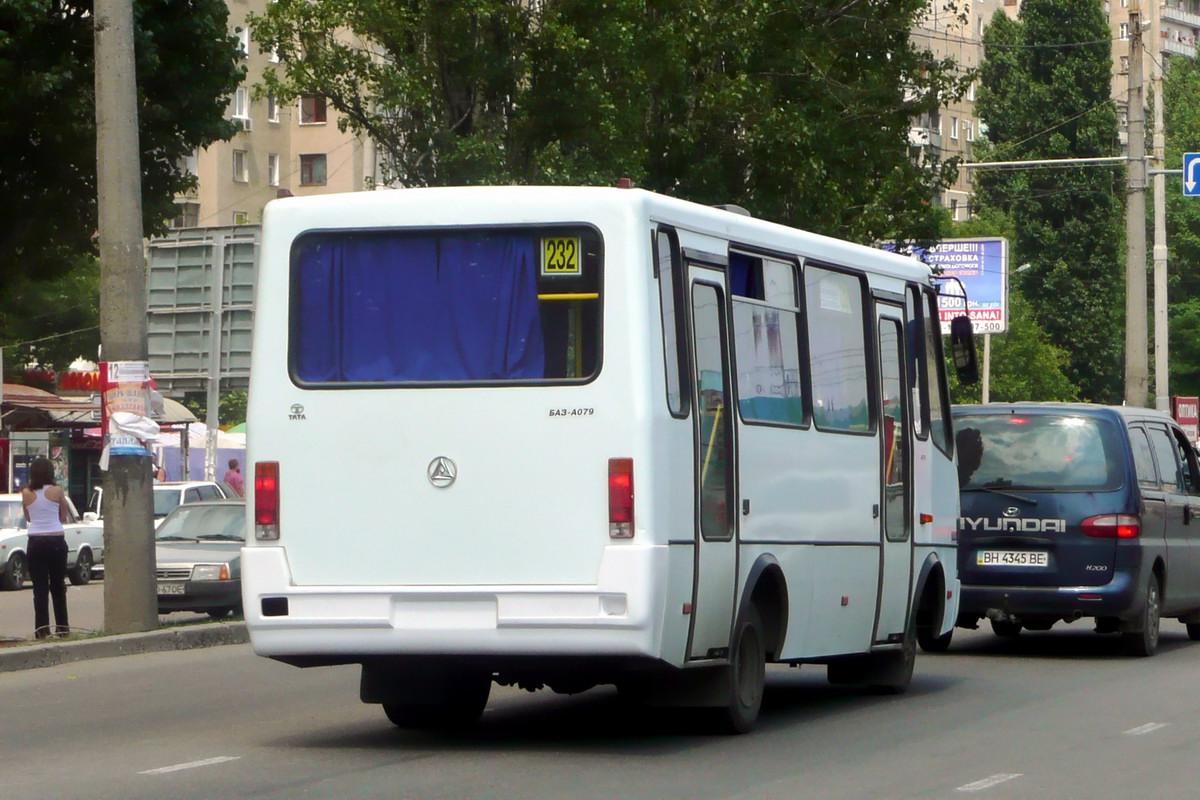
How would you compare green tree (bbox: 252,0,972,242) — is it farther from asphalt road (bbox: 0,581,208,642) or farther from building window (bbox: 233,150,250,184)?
building window (bbox: 233,150,250,184)

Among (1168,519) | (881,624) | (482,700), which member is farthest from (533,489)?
(1168,519)

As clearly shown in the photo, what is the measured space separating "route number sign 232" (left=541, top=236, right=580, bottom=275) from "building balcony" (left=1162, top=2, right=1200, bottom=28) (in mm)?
123071

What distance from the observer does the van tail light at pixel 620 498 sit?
9758mm

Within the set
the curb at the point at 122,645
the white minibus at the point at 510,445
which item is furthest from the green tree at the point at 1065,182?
the white minibus at the point at 510,445

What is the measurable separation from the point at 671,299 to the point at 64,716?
15.5 feet

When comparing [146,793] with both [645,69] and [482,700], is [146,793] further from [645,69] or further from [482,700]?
[645,69]

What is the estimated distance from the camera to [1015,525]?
53.1 ft

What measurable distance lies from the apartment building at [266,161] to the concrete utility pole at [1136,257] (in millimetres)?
42452

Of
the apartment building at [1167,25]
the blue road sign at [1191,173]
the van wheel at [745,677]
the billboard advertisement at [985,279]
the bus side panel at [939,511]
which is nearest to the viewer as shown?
the van wheel at [745,677]

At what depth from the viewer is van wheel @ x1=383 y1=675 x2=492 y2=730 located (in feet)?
36.7

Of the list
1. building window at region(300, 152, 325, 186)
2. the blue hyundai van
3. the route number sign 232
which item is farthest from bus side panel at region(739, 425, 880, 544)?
building window at region(300, 152, 325, 186)

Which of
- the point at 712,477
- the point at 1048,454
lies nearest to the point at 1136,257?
the point at 1048,454

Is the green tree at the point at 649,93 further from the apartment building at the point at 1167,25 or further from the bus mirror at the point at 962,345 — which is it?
the apartment building at the point at 1167,25

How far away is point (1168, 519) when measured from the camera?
55.7 ft
